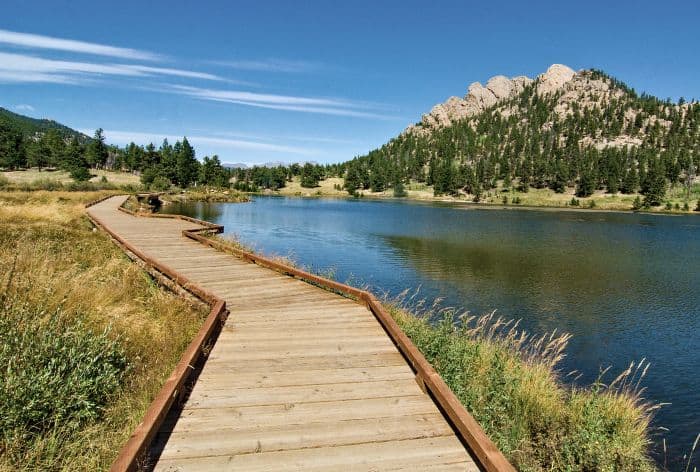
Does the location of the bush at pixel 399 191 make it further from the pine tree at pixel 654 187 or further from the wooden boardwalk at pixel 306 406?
the wooden boardwalk at pixel 306 406

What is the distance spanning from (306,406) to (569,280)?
23443mm

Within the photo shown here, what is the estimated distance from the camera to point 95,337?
6.12m

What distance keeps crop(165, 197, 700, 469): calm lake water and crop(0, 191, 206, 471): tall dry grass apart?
10.2 metres

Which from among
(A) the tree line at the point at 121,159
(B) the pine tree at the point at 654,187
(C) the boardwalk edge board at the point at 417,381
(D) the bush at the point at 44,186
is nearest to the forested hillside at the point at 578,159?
(B) the pine tree at the point at 654,187

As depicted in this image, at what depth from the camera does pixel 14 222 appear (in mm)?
17578

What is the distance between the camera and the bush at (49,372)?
4305 mm

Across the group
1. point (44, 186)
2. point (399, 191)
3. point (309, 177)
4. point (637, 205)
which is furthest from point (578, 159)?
point (44, 186)

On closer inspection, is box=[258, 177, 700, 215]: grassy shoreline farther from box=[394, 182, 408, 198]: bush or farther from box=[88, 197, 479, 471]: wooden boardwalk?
box=[88, 197, 479, 471]: wooden boardwalk

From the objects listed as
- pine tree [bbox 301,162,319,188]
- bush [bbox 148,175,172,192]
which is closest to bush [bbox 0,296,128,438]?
bush [bbox 148,175,172,192]

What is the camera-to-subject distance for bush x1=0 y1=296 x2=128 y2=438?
430 centimetres

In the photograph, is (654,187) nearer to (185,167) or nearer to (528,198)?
(528,198)

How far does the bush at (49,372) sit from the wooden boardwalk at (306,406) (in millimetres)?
1243

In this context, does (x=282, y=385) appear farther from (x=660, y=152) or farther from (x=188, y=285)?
(x=660, y=152)

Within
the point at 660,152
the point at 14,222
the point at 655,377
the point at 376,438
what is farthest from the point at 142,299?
the point at 660,152
